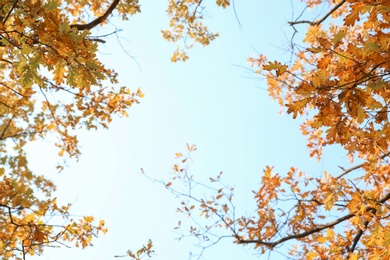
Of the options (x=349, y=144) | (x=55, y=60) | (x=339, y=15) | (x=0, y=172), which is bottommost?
(x=55, y=60)

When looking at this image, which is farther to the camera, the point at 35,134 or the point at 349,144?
the point at 35,134

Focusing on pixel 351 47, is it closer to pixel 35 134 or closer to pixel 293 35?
pixel 293 35

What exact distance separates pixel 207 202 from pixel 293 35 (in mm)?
2596

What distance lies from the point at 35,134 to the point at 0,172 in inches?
151

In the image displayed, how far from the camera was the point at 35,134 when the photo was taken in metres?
7.34

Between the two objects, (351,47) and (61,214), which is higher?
(61,214)

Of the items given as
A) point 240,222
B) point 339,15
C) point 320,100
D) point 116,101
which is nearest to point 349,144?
point 320,100

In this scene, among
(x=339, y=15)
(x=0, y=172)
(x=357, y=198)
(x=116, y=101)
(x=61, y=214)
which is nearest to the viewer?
(x=357, y=198)

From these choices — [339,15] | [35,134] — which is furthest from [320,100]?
[35,134]

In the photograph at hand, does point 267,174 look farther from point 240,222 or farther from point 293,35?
point 293,35

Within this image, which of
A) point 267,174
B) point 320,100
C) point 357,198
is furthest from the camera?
point 267,174

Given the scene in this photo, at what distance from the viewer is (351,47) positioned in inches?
67.6

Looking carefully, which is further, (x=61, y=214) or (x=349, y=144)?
(x=61, y=214)

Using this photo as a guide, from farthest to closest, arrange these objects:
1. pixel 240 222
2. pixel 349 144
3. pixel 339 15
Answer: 1. pixel 339 15
2. pixel 240 222
3. pixel 349 144
